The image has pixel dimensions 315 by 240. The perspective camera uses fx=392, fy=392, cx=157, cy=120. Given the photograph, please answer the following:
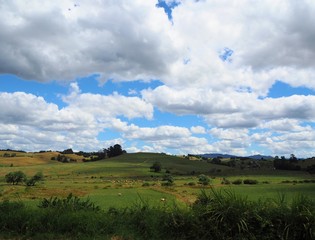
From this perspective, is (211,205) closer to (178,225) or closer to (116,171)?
(178,225)

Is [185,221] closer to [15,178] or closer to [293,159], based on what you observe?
[15,178]

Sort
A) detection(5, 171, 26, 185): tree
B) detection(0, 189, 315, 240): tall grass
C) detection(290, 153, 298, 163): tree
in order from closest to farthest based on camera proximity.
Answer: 1. detection(0, 189, 315, 240): tall grass
2. detection(5, 171, 26, 185): tree
3. detection(290, 153, 298, 163): tree

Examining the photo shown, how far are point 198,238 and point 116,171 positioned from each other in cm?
12663

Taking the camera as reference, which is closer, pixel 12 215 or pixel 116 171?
pixel 12 215

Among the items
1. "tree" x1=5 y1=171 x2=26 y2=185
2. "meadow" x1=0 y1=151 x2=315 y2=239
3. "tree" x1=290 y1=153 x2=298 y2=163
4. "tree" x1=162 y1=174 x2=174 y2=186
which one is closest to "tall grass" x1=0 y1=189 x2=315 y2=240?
"meadow" x1=0 y1=151 x2=315 y2=239

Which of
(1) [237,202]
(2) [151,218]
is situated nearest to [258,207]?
(1) [237,202]

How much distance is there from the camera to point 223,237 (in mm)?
12406

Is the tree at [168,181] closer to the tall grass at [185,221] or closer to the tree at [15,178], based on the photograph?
the tree at [15,178]

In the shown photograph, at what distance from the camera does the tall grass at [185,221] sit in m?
12.4

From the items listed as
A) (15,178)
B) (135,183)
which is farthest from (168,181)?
(15,178)


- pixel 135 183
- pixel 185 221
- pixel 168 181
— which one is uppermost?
pixel 168 181

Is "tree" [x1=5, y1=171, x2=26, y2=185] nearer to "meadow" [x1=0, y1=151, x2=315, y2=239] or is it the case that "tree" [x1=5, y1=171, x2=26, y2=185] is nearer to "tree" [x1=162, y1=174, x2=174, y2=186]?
"meadow" [x1=0, y1=151, x2=315, y2=239]

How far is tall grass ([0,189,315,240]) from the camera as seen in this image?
12.4 m

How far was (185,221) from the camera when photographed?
43.1 ft
